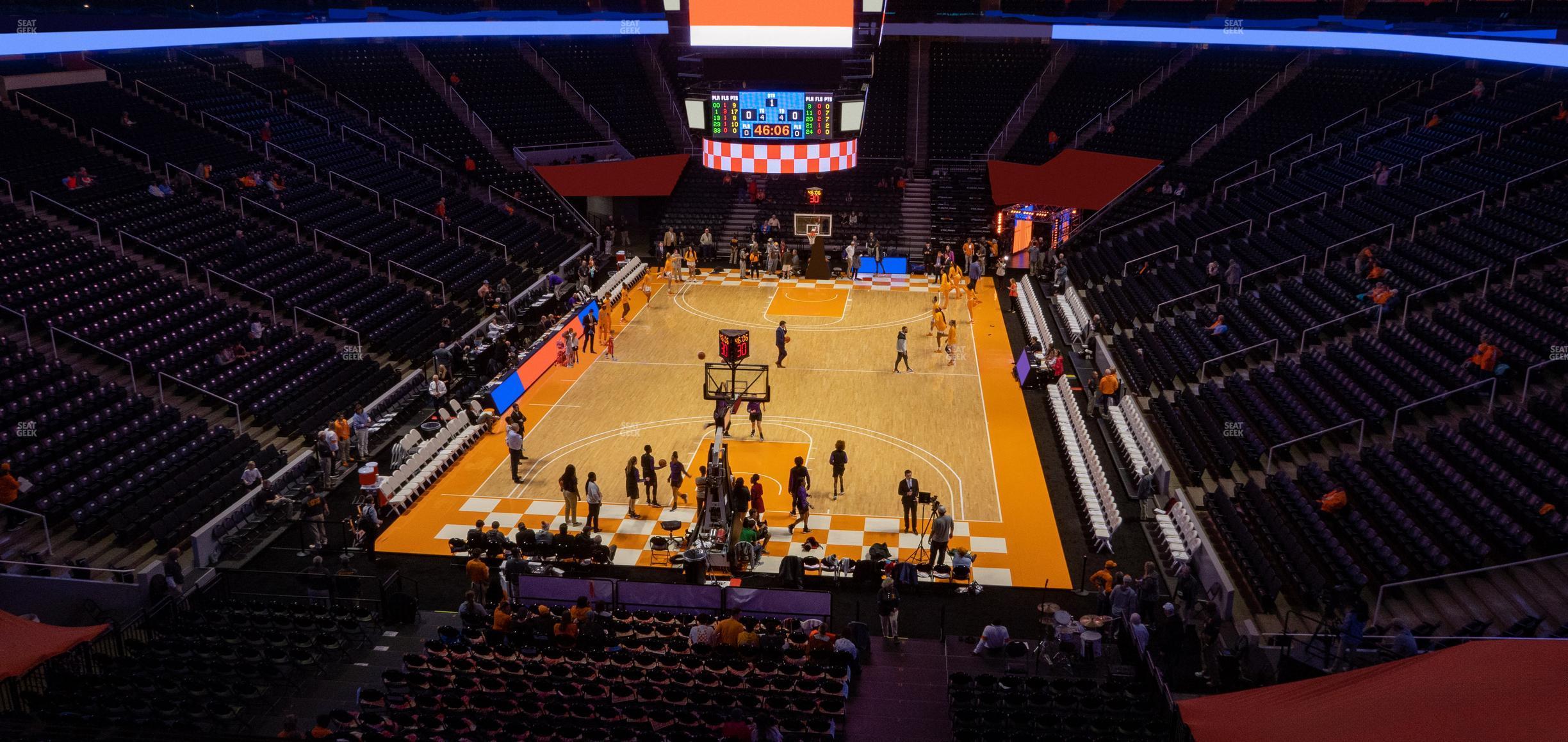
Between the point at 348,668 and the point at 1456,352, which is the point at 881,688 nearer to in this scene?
the point at 348,668

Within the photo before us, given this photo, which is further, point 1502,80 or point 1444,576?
point 1502,80

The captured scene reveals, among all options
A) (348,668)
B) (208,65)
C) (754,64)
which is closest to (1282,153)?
(754,64)

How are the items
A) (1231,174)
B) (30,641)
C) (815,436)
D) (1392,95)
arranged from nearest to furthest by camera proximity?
1. (30,641)
2. (815,436)
3. (1392,95)
4. (1231,174)

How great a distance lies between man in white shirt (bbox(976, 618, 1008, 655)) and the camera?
15984 mm

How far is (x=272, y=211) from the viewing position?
101 ft

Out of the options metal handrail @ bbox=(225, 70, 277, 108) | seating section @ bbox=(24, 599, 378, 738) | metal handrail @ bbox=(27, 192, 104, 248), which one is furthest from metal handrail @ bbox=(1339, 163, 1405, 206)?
metal handrail @ bbox=(225, 70, 277, 108)

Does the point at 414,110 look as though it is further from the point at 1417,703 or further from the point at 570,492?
the point at 1417,703

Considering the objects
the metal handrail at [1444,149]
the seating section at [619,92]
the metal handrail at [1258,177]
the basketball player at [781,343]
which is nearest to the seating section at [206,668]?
the basketball player at [781,343]

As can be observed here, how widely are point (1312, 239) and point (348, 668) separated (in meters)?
24.4

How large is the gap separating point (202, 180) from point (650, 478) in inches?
694

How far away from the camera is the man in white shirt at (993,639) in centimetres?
1598

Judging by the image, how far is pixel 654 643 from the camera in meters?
15.4

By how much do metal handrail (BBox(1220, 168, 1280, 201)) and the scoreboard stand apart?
58.4 ft

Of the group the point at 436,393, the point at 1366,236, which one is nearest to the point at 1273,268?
the point at 1366,236
